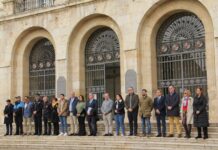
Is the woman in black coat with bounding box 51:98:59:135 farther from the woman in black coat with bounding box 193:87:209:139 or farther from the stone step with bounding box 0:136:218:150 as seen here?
the woman in black coat with bounding box 193:87:209:139

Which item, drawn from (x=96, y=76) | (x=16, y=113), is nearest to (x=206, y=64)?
(x=96, y=76)

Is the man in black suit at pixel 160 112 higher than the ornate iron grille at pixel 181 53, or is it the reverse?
the ornate iron grille at pixel 181 53

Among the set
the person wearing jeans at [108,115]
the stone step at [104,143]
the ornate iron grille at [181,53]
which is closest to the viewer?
the stone step at [104,143]

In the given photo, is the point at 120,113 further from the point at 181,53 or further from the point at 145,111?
the point at 181,53

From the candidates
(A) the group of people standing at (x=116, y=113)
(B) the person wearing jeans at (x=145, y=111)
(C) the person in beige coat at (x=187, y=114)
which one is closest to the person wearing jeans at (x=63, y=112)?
(A) the group of people standing at (x=116, y=113)

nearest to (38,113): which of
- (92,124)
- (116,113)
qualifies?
(92,124)

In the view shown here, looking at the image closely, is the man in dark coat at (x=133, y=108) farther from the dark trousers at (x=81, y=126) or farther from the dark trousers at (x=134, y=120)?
the dark trousers at (x=81, y=126)

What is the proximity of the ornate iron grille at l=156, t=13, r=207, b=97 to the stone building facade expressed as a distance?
0.04 metres

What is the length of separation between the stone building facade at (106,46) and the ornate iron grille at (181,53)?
41 millimetres

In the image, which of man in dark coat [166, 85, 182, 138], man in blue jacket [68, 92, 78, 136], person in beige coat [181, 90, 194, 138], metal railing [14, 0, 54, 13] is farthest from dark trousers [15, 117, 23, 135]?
person in beige coat [181, 90, 194, 138]

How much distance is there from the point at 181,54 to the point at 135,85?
2.33 meters

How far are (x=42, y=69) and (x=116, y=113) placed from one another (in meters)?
7.82

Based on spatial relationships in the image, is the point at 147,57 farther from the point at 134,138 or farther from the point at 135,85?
the point at 134,138

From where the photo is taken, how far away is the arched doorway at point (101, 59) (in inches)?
818
